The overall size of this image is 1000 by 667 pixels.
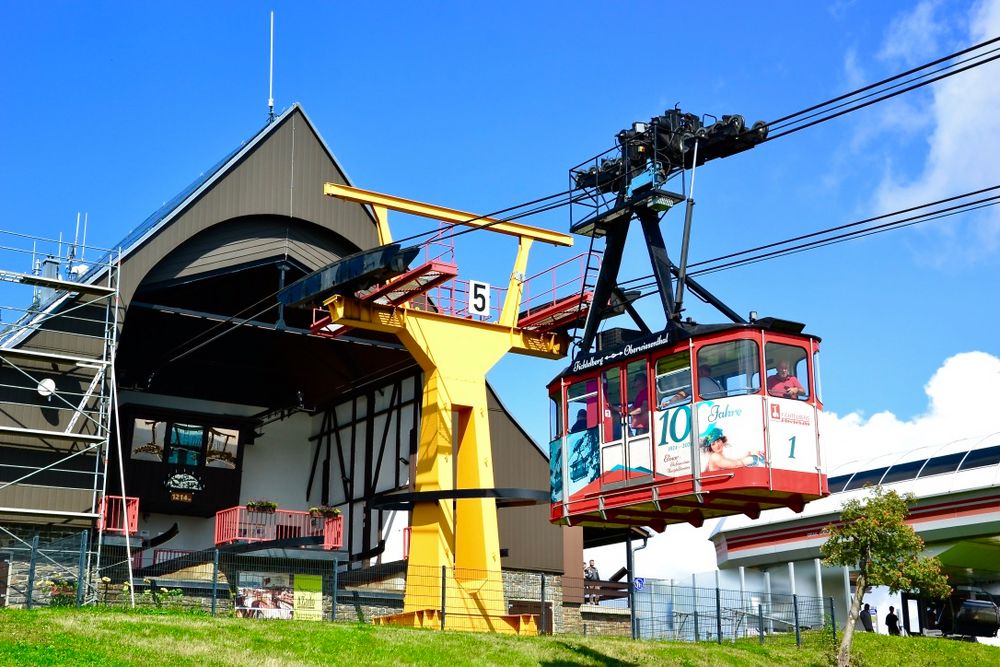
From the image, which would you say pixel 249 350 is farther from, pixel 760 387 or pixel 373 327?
pixel 760 387

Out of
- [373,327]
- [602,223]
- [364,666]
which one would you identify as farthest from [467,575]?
[602,223]

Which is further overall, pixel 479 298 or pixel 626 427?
pixel 479 298

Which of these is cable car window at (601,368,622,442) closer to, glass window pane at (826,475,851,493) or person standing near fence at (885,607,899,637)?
person standing near fence at (885,607,899,637)

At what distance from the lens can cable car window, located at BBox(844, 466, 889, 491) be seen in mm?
37125

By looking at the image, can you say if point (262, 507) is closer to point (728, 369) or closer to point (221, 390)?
point (221, 390)

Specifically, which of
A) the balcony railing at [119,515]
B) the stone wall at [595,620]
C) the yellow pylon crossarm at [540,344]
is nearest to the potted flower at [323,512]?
the balcony railing at [119,515]

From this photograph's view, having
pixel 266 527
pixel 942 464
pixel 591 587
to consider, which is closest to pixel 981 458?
pixel 942 464

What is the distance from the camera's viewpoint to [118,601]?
29.8 meters

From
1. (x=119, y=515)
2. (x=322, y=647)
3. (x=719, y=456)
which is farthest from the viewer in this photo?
(x=119, y=515)

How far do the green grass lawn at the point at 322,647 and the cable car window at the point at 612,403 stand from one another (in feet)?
18.7

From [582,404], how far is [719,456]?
3128 mm

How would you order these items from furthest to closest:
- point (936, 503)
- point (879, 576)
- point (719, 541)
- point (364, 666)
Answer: point (719, 541)
point (936, 503)
point (879, 576)
point (364, 666)

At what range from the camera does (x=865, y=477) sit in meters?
37.6

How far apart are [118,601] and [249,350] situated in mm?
14636
